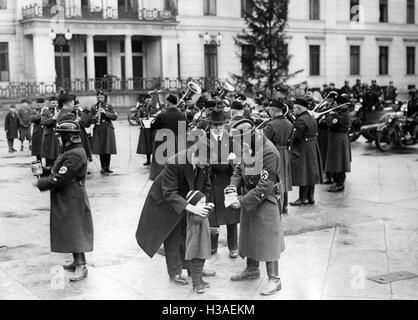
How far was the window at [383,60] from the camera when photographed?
48394 mm

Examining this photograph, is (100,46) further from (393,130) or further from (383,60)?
(393,130)

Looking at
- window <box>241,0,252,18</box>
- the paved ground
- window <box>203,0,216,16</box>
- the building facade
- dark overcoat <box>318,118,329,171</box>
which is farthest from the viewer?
window <box>203,0,216,16</box>

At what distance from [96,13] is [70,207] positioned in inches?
1244

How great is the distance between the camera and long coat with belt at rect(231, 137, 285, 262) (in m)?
6.15

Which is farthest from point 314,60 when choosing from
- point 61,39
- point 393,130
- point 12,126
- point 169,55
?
point 12,126

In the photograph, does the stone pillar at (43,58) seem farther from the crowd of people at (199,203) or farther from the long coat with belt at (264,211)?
the long coat with belt at (264,211)

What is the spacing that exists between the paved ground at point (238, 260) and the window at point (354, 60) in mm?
35123

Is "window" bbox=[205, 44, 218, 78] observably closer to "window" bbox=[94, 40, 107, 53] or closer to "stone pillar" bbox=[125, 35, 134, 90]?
"stone pillar" bbox=[125, 35, 134, 90]

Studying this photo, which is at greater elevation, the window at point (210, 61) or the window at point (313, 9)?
the window at point (313, 9)

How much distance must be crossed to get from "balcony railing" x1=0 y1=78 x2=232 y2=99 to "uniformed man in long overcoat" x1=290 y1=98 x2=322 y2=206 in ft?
73.0

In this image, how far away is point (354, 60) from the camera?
47.3 meters

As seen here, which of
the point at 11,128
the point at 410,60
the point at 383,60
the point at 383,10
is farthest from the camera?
the point at 410,60

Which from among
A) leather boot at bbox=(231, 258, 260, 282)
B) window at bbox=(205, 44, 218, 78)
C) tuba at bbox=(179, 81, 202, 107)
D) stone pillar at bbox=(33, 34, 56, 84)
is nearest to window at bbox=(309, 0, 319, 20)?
window at bbox=(205, 44, 218, 78)

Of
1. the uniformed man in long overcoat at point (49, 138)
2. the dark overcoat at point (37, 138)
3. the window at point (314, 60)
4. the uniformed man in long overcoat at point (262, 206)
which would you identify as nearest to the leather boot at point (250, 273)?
the uniformed man in long overcoat at point (262, 206)
